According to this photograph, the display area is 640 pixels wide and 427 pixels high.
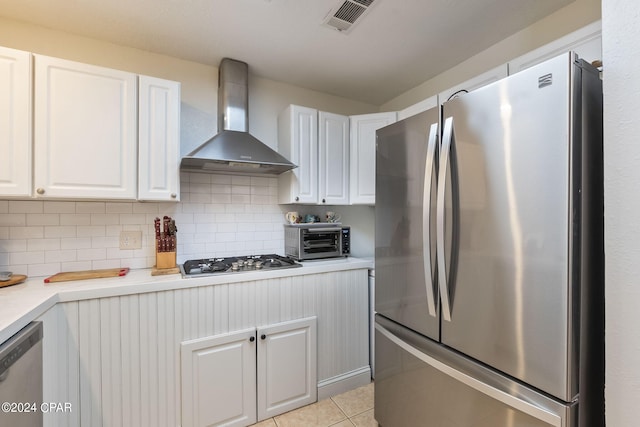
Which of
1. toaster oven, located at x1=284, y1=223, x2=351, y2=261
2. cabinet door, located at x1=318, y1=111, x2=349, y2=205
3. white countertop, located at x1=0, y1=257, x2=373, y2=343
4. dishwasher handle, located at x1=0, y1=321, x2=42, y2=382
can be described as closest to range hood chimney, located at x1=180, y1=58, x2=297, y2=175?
cabinet door, located at x1=318, y1=111, x2=349, y2=205

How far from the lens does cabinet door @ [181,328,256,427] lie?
1.62m

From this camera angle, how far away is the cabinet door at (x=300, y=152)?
7.38 feet

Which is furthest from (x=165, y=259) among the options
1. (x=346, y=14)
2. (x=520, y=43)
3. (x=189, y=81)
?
(x=520, y=43)

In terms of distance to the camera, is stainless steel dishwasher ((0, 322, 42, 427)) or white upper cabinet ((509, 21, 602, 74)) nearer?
stainless steel dishwasher ((0, 322, 42, 427))

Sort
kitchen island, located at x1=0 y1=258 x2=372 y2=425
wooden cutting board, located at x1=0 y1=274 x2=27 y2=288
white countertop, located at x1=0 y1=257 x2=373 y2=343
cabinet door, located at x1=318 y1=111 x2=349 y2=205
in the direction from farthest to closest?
1. cabinet door, located at x1=318 y1=111 x2=349 y2=205
2. wooden cutting board, located at x1=0 y1=274 x2=27 y2=288
3. kitchen island, located at x1=0 y1=258 x2=372 y2=425
4. white countertop, located at x1=0 y1=257 x2=373 y2=343

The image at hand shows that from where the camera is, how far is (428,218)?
1.26 meters

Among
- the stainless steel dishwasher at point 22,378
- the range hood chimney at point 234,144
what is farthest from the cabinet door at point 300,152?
the stainless steel dishwasher at point 22,378

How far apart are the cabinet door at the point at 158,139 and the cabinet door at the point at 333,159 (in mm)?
1077

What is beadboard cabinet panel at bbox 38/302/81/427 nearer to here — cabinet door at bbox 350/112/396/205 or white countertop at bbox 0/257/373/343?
white countertop at bbox 0/257/373/343

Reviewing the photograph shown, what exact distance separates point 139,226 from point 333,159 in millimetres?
1556

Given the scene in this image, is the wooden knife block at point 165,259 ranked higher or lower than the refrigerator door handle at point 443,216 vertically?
lower

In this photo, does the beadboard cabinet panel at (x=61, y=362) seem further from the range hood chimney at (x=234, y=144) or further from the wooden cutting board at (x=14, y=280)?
the range hood chimney at (x=234, y=144)

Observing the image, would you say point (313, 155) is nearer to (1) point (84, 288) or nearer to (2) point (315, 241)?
(2) point (315, 241)

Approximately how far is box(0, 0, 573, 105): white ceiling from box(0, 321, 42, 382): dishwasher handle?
1.68 metres
